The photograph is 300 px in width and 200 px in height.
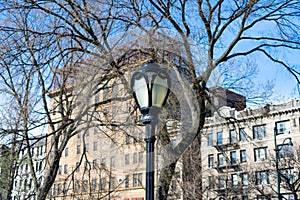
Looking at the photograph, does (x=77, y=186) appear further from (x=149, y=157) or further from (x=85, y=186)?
(x=149, y=157)

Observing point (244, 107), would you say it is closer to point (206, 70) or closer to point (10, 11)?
point (206, 70)

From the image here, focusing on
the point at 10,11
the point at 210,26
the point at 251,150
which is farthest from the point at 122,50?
the point at 251,150

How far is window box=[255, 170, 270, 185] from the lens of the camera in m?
29.7

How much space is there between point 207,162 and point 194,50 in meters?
33.4

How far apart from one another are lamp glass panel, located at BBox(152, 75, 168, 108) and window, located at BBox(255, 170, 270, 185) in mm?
27596

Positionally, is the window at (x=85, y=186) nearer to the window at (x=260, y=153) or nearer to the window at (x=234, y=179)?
the window at (x=234, y=179)

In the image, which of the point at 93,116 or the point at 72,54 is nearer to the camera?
the point at 93,116

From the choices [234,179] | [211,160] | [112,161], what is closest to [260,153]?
[234,179]

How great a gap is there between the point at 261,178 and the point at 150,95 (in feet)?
94.4

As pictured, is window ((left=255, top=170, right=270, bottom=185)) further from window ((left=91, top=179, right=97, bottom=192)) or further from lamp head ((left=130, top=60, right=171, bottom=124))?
lamp head ((left=130, top=60, right=171, bottom=124))

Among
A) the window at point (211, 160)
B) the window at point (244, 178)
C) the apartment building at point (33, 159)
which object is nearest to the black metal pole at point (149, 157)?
the apartment building at point (33, 159)

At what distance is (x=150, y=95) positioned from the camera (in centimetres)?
327

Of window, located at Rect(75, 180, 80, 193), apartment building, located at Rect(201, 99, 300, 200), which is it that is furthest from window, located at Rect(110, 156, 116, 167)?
apartment building, located at Rect(201, 99, 300, 200)

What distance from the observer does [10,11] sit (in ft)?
19.9
